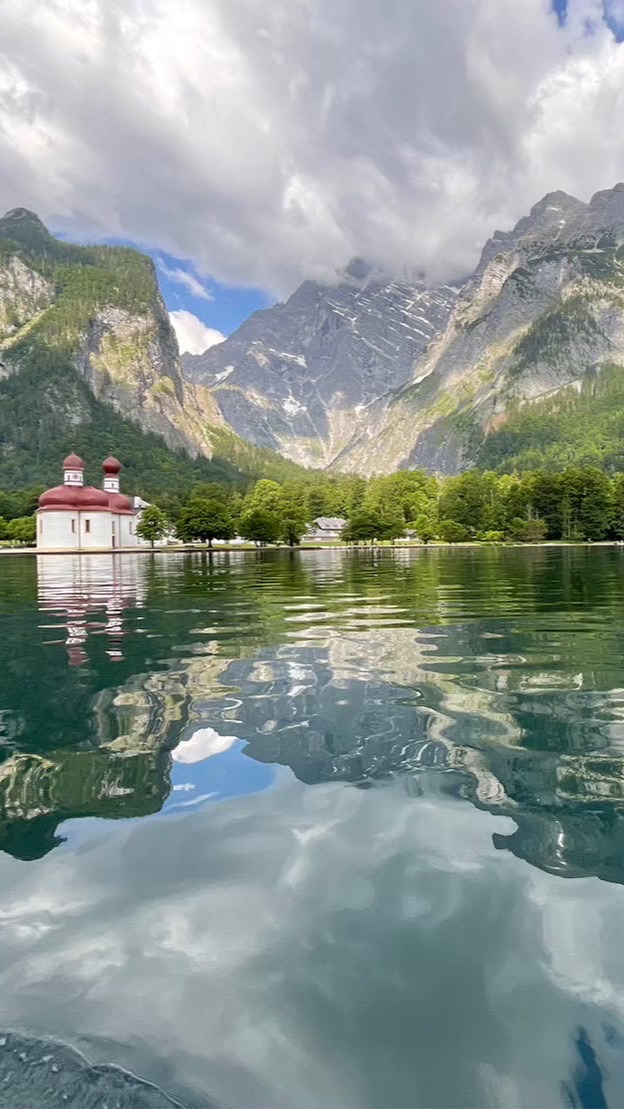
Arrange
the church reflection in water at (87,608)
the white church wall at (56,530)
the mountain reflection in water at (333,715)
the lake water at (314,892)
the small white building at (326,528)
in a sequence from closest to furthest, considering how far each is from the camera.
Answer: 1. the lake water at (314,892)
2. the mountain reflection in water at (333,715)
3. the church reflection in water at (87,608)
4. the white church wall at (56,530)
5. the small white building at (326,528)

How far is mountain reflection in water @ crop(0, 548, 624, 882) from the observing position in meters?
6.22

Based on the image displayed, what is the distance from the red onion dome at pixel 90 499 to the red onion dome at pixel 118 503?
2.44 metres

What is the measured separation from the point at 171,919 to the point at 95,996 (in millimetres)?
783

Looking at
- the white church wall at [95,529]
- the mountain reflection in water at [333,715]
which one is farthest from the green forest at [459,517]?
the mountain reflection in water at [333,715]

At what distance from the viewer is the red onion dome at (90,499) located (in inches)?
5399

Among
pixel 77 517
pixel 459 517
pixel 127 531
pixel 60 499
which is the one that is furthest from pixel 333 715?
pixel 459 517

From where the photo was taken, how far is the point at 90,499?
13812cm

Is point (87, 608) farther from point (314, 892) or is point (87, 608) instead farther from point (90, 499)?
point (90, 499)

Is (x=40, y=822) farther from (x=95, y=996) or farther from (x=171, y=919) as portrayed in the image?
(x=95, y=996)

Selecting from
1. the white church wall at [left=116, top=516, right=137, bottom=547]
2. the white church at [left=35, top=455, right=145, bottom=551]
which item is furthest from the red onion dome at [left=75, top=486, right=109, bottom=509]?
the white church wall at [left=116, top=516, right=137, bottom=547]

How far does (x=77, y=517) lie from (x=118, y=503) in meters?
13.0

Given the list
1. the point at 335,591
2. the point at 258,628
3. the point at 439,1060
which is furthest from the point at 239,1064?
the point at 335,591

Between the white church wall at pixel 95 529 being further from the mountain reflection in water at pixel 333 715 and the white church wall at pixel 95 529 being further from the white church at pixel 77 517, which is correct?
the mountain reflection in water at pixel 333 715

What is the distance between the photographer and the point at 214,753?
782 centimetres
